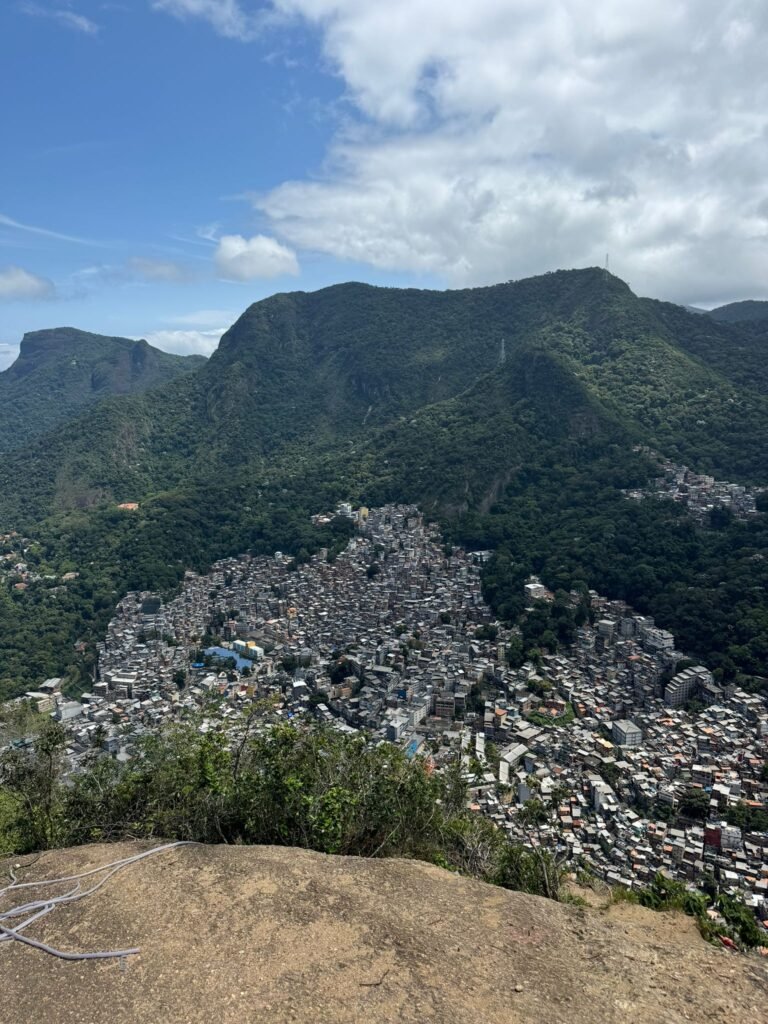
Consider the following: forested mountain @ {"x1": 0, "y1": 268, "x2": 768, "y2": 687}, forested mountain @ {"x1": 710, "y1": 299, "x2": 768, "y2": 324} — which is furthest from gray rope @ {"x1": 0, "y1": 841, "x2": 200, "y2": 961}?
forested mountain @ {"x1": 710, "y1": 299, "x2": 768, "y2": 324}

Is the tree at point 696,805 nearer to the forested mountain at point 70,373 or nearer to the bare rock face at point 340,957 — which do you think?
the bare rock face at point 340,957

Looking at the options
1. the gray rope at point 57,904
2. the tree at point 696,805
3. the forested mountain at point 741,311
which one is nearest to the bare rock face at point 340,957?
the gray rope at point 57,904

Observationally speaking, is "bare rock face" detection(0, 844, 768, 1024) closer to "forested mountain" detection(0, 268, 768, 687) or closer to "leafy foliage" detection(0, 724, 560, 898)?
"leafy foliage" detection(0, 724, 560, 898)

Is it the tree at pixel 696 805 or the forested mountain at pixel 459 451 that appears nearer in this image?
the tree at pixel 696 805

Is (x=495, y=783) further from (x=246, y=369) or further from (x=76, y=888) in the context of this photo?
(x=246, y=369)

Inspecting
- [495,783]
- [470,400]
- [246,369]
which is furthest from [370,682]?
[246,369]

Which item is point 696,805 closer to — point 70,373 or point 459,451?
point 459,451
